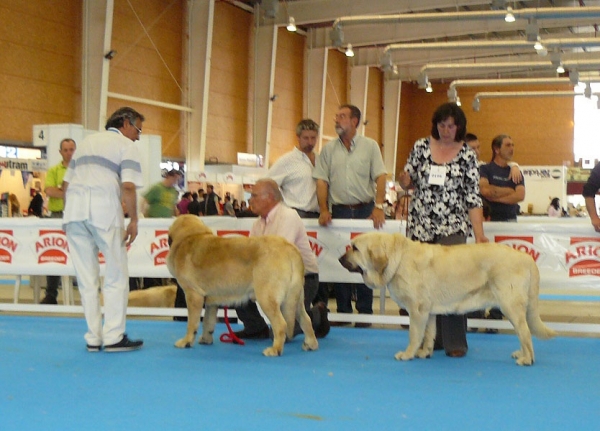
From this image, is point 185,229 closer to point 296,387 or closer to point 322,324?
point 322,324

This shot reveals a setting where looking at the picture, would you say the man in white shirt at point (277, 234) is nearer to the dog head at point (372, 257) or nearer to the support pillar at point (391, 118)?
the dog head at point (372, 257)

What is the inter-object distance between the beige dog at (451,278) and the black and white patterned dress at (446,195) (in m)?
0.37

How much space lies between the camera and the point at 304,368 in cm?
436

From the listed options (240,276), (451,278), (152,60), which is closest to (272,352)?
(240,276)

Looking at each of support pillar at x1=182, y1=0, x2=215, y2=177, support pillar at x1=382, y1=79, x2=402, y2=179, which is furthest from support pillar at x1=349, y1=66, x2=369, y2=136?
support pillar at x1=182, y1=0, x2=215, y2=177

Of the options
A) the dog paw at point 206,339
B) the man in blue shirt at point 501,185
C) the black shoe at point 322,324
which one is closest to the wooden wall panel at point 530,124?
the man in blue shirt at point 501,185

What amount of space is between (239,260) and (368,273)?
34.5 inches

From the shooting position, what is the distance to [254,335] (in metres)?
5.52

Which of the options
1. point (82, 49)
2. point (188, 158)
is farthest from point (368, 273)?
point (188, 158)

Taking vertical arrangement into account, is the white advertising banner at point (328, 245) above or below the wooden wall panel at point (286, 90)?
below

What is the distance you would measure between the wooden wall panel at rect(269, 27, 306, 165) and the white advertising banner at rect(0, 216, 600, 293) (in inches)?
733

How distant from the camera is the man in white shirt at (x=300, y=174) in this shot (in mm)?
6012

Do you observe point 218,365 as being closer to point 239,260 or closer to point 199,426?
point 239,260

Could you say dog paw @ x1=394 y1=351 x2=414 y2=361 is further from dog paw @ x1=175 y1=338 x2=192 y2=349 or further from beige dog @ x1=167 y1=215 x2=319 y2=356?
dog paw @ x1=175 y1=338 x2=192 y2=349
